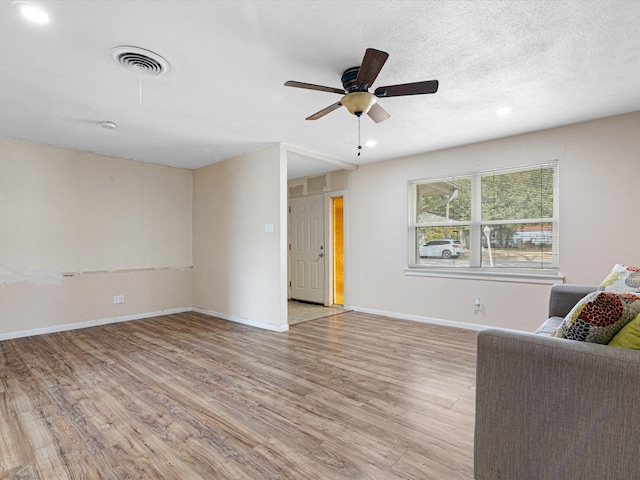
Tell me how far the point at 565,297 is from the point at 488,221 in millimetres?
1661

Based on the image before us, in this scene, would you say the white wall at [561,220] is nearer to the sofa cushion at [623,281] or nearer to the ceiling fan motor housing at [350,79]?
the sofa cushion at [623,281]

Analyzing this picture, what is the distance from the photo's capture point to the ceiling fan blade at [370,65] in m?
1.86

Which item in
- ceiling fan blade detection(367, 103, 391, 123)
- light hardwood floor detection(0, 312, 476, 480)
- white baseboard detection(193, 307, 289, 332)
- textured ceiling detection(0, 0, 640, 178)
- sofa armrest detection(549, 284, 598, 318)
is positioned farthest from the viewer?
white baseboard detection(193, 307, 289, 332)

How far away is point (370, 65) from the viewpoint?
1991mm

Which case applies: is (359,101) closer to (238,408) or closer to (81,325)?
(238,408)

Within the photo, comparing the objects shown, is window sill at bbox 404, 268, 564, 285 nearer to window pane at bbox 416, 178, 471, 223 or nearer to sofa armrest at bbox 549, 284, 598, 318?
window pane at bbox 416, 178, 471, 223

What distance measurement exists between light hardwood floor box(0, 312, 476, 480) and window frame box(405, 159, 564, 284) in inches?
36.2

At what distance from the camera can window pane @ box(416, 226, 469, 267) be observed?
4445mm

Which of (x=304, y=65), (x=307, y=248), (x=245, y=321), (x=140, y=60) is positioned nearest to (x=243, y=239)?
(x=245, y=321)

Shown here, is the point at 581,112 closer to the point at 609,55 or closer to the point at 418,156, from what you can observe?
the point at 609,55

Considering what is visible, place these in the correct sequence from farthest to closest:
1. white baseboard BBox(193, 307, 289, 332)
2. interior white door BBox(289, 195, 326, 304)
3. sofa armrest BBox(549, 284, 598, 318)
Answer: interior white door BBox(289, 195, 326, 304) → white baseboard BBox(193, 307, 289, 332) → sofa armrest BBox(549, 284, 598, 318)

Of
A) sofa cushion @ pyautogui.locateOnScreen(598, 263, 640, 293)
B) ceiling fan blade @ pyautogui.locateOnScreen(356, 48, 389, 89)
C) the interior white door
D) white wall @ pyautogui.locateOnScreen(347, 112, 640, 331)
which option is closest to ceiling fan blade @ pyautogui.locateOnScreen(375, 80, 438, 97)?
ceiling fan blade @ pyautogui.locateOnScreen(356, 48, 389, 89)

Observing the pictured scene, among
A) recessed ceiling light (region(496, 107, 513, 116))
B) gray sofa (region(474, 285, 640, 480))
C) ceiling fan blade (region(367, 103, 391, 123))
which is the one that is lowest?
gray sofa (region(474, 285, 640, 480))

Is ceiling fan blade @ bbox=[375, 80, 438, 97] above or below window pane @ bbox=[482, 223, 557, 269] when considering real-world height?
above
